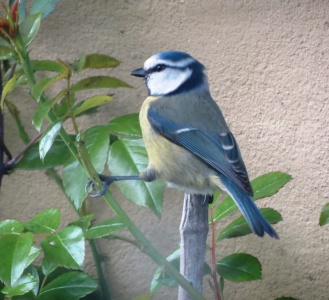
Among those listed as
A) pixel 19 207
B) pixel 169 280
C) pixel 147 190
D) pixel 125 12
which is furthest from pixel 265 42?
pixel 19 207

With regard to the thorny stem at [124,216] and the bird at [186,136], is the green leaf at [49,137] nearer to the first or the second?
the thorny stem at [124,216]

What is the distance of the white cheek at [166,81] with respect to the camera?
63.1 inches

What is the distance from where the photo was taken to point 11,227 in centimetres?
139

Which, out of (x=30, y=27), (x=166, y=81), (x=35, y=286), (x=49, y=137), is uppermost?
(x=30, y=27)

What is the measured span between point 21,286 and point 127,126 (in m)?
0.41

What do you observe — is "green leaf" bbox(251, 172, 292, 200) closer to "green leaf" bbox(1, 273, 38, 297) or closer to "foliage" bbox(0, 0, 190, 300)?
"foliage" bbox(0, 0, 190, 300)

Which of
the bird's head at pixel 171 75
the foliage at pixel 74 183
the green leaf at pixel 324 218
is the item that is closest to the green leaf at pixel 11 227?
the foliage at pixel 74 183

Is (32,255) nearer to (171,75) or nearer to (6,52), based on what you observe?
(6,52)

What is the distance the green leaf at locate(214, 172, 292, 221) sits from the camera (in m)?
1.44

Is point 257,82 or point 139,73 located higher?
point 139,73

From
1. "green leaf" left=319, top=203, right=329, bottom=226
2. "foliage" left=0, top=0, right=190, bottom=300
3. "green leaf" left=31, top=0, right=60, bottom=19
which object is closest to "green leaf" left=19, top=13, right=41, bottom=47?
"foliage" left=0, top=0, right=190, bottom=300

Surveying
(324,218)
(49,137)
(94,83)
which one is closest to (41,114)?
(49,137)

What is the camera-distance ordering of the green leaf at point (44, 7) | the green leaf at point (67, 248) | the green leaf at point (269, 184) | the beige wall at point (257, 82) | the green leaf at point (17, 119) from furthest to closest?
the green leaf at point (17, 119) < the beige wall at point (257, 82) < the green leaf at point (44, 7) < the green leaf at point (269, 184) < the green leaf at point (67, 248)

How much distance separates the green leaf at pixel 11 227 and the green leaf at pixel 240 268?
43 centimetres
